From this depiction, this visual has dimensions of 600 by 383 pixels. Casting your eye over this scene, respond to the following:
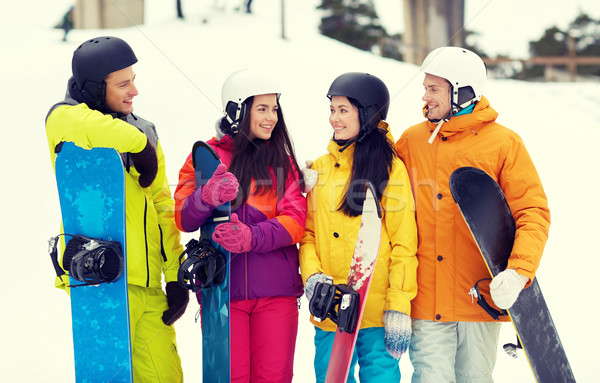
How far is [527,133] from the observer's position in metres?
10.2

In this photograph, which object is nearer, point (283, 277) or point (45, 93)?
point (283, 277)

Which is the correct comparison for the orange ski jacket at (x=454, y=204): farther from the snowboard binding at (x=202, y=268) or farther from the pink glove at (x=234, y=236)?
the snowboard binding at (x=202, y=268)

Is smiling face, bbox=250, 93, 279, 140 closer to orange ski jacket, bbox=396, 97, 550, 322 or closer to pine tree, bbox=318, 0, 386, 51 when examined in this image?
orange ski jacket, bbox=396, 97, 550, 322

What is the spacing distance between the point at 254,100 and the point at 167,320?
1.25 metres

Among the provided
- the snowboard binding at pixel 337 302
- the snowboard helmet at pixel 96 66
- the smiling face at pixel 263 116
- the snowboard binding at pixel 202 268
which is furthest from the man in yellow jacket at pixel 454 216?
the snowboard helmet at pixel 96 66

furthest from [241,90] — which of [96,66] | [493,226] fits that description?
[493,226]

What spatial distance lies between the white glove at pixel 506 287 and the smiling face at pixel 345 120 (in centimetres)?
101

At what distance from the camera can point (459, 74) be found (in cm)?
295

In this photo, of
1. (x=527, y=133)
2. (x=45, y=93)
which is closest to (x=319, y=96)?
(x=527, y=133)

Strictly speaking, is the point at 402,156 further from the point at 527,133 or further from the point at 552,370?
the point at 527,133

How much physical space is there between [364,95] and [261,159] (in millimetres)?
634

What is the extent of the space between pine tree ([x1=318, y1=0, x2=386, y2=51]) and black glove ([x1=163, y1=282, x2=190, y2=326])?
2247cm

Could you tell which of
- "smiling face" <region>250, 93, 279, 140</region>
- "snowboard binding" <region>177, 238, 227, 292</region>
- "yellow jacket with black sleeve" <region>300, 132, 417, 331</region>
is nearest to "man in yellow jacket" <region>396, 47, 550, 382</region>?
"yellow jacket with black sleeve" <region>300, 132, 417, 331</region>

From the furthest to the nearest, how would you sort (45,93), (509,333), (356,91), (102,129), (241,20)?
(241,20)
(45,93)
(509,333)
(356,91)
(102,129)
